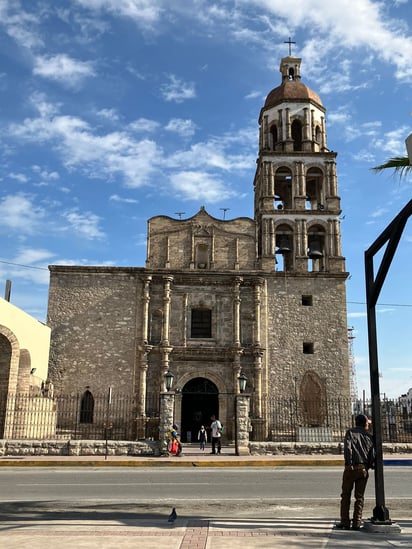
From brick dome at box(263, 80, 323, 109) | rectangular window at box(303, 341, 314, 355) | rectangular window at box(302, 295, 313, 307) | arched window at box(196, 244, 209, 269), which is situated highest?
brick dome at box(263, 80, 323, 109)

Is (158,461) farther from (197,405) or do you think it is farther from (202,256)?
(202,256)

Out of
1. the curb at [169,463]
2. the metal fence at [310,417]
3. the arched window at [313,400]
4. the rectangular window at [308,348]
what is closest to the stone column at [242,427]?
the curb at [169,463]

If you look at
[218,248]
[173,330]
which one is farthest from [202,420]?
[218,248]

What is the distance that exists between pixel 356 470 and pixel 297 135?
27.4m

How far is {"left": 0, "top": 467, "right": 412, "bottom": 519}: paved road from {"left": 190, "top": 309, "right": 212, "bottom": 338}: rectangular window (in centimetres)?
1284

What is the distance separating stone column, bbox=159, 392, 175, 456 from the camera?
64.7 ft

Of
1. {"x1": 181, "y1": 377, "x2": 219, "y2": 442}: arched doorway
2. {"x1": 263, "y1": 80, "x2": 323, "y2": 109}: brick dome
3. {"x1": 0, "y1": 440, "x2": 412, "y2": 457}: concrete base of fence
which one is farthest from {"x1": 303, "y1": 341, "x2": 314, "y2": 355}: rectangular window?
{"x1": 263, "y1": 80, "x2": 323, "y2": 109}: brick dome

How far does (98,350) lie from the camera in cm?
2728

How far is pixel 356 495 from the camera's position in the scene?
23.1 feet

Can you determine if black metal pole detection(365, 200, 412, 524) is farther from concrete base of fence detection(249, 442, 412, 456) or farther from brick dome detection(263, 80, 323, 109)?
brick dome detection(263, 80, 323, 109)

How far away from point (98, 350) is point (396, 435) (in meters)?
14.3

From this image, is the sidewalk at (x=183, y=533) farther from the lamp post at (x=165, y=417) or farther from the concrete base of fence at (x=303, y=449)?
the concrete base of fence at (x=303, y=449)

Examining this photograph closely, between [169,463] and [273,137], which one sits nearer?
[169,463]

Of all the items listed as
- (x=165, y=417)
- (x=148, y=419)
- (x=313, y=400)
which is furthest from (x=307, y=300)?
(x=165, y=417)
